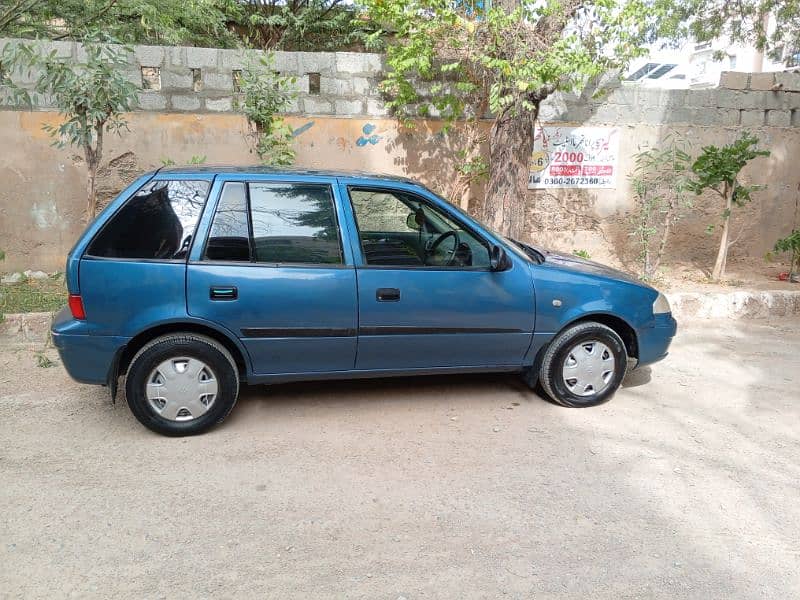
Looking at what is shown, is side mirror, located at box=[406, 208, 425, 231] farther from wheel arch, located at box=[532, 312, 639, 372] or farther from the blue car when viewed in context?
wheel arch, located at box=[532, 312, 639, 372]

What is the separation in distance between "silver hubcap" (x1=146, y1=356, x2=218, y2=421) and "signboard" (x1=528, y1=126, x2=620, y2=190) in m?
5.43

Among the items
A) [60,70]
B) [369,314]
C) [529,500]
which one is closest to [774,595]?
[529,500]

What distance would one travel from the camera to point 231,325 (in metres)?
3.99

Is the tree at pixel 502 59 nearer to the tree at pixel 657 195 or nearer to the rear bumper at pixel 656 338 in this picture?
the tree at pixel 657 195

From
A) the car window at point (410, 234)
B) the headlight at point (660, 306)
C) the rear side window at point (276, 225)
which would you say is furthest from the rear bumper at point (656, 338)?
the rear side window at point (276, 225)

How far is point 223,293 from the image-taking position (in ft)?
12.9

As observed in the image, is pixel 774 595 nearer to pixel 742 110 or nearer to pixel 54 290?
pixel 54 290

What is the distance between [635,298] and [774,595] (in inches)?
90.5

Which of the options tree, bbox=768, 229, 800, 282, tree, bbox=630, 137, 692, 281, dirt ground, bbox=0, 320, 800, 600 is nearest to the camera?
dirt ground, bbox=0, 320, 800, 600

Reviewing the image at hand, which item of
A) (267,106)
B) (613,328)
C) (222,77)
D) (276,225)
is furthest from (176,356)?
(222,77)

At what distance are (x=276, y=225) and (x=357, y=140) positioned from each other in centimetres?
405

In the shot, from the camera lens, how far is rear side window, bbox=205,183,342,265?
402 cm

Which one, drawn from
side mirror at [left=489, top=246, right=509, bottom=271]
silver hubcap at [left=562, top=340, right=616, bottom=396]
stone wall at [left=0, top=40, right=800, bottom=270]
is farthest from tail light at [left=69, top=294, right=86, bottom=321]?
stone wall at [left=0, top=40, right=800, bottom=270]

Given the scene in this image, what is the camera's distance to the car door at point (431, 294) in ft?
13.8
